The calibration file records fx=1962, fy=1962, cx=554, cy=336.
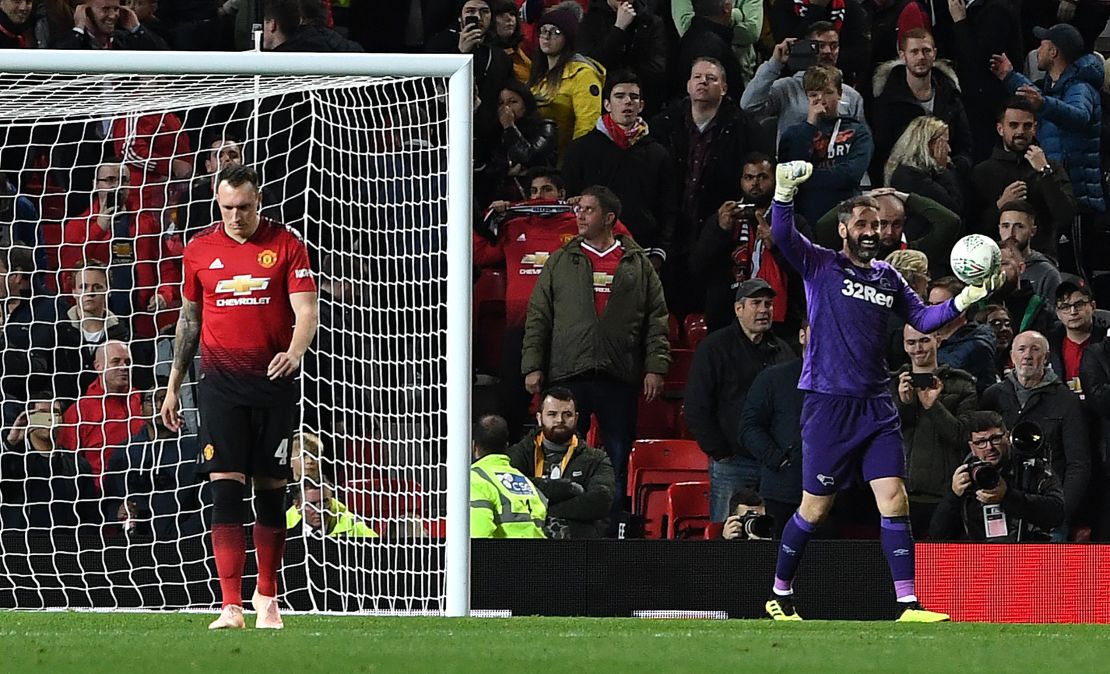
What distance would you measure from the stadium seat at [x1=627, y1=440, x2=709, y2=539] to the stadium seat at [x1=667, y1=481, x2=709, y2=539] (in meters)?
0.23

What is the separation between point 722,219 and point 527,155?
4.46ft

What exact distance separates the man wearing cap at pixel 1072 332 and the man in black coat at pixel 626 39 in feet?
10.4

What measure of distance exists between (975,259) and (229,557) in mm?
3497

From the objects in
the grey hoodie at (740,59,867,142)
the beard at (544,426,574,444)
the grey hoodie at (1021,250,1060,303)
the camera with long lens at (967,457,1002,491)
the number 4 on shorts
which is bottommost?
the camera with long lens at (967,457,1002,491)

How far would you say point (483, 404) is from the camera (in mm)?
11359

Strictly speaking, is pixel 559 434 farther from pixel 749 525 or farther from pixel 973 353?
pixel 973 353

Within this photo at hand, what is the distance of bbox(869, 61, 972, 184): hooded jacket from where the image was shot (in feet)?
42.4

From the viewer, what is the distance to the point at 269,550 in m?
7.80

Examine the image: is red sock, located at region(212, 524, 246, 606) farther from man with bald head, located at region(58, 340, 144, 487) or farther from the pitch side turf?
man with bald head, located at region(58, 340, 144, 487)

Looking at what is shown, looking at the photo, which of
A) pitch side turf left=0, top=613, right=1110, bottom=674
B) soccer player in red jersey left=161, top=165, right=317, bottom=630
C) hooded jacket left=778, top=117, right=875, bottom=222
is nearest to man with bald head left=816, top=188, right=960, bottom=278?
hooded jacket left=778, top=117, right=875, bottom=222

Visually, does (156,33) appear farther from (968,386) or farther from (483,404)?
(968,386)

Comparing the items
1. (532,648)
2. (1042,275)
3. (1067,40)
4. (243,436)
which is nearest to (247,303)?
(243,436)

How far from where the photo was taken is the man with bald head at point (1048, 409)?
10.4m

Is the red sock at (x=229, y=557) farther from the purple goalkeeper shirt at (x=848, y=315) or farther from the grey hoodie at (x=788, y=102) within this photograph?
the grey hoodie at (x=788, y=102)
